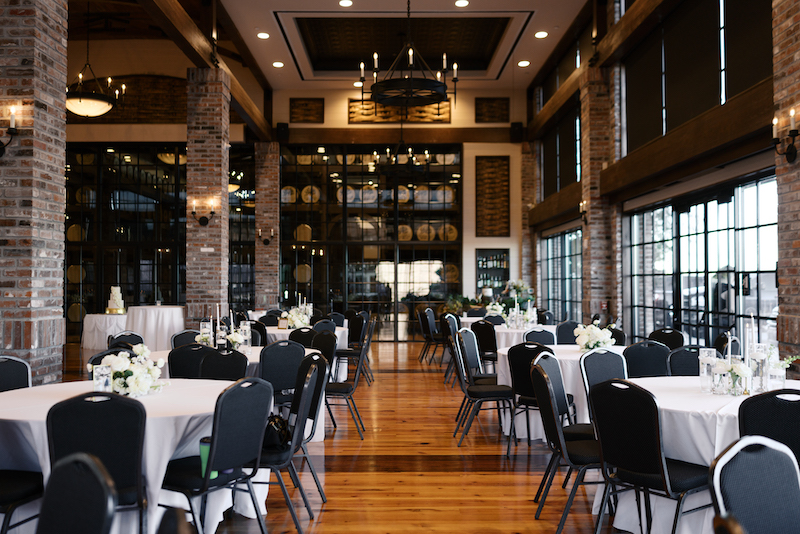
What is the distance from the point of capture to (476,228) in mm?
15500

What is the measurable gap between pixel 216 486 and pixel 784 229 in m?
4.77

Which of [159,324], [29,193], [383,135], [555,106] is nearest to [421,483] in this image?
[29,193]

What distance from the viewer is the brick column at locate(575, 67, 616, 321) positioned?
1010 centimetres

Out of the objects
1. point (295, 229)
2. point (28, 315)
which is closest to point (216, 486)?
point (28, 315)

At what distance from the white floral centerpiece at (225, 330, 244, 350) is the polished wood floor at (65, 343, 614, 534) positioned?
116cm

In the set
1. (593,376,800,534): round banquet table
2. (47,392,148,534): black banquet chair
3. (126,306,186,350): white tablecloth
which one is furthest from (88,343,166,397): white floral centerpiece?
(126,306,186,350): white tablecloth

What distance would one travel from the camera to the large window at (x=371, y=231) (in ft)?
50.9

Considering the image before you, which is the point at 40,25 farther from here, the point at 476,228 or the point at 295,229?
the point at 476,228

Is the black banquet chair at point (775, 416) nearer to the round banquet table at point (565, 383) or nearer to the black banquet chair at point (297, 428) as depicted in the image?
the round banquet table at point (565, 383)

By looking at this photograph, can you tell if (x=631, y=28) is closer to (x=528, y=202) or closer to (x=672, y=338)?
(x=672, y=338)

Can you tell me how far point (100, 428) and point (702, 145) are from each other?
6.54m

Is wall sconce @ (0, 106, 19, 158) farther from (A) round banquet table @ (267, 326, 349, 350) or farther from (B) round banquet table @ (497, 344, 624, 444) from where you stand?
(B) round banquet table @ (497, 344, 624, 444)

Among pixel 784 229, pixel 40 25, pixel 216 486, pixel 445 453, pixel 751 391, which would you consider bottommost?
pixel 445 453

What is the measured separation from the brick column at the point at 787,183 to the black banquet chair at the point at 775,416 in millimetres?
2497
